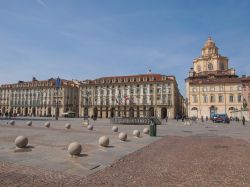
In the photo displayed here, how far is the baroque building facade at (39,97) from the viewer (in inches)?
3666

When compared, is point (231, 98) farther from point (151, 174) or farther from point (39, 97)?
point (39, 97)

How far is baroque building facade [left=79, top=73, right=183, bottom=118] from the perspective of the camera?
76188mm

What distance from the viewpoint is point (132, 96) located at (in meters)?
80.6

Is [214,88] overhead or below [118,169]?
overhead

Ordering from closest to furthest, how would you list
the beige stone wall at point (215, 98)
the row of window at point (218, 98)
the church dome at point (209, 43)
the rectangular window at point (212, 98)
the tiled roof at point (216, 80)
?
the row of window at point (218, 98)
the beige stone wall at point (215, 98)
the tiled roof at point (216, 80)
the rectangular window at point (212, 98)
the church dome at point (209, 43)

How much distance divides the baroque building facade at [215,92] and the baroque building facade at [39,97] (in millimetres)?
46177

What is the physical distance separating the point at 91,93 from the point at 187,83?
113ft

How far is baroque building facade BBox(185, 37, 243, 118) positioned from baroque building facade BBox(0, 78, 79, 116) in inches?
1818

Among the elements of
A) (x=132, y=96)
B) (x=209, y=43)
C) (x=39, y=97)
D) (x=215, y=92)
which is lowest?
(x=132, y=96)

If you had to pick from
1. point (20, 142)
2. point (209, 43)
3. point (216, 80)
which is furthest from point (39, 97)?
point (20, 142)

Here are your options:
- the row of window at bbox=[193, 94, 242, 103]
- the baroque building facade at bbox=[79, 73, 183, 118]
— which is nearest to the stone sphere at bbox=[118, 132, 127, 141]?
the baroque building facade at bbox=[79, 73, 183, 118]

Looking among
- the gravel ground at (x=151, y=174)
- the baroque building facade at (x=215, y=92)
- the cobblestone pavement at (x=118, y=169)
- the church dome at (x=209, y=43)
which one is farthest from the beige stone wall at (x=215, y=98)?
the gravel ground at (x=151, y=174)

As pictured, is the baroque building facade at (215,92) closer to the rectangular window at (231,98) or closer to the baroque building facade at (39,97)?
the rectangular window at (231,98)

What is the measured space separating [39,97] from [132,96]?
135 feet
